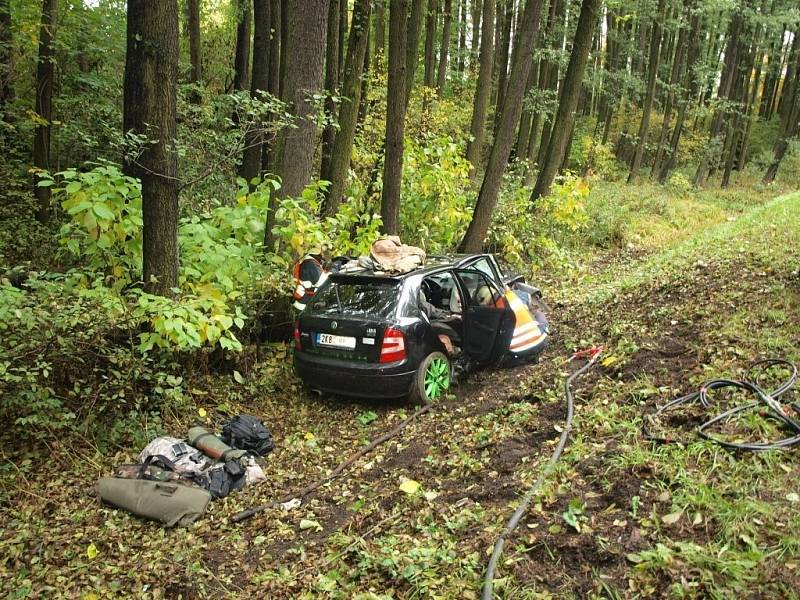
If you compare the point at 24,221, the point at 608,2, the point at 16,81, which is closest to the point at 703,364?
the point at 24,221

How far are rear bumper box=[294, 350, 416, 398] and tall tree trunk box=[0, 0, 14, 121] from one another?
9248 millimetres

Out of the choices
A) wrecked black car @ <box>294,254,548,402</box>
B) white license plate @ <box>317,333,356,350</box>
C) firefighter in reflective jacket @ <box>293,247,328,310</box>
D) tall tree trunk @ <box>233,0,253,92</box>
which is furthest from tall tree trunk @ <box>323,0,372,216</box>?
tall tree trunk @ <box>233,0,253,92</box>

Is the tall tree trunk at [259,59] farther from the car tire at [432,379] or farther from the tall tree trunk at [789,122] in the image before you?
the tall tree trunk at [789,122]

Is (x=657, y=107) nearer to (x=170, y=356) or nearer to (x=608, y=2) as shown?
(x=608, y=2)

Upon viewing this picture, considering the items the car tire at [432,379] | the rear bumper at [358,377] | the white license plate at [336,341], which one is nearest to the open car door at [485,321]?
the car tire at [432,379]

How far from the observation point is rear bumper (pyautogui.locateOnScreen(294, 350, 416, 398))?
20.3 feet

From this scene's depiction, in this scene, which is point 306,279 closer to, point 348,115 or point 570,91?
point 348,115

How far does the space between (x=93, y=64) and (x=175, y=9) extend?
504 inches

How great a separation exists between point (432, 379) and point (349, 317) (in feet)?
4.23

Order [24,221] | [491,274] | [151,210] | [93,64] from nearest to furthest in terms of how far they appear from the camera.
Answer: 1. [151,210]
2. [491,274]
3. [24,221]
4. [93,64]

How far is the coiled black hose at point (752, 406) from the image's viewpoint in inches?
146

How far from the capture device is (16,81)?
12.7 m

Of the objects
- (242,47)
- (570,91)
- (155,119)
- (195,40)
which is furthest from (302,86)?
(195,40)

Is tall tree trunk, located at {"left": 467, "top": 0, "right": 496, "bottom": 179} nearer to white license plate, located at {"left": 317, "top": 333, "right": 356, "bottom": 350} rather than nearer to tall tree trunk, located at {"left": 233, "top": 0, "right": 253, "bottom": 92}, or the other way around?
tall tree trunk, located at {"left": 233, "top": 0, "right": 253, "bottom": 92}
